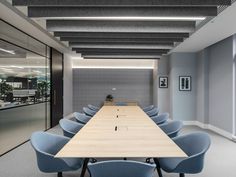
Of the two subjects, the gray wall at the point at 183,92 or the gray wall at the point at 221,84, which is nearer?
the gray wall at the point at 221,84

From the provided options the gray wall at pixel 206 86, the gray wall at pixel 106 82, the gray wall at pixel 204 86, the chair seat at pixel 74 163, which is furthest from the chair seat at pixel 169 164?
the gray wall at pixel 106 82

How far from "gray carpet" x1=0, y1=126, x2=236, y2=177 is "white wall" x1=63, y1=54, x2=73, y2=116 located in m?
4.37

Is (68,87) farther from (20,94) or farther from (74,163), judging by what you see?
(74,163)

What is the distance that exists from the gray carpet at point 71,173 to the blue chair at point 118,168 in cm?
217

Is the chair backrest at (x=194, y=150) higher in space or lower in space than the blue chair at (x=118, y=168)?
lower

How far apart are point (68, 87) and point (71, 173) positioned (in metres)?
6.92

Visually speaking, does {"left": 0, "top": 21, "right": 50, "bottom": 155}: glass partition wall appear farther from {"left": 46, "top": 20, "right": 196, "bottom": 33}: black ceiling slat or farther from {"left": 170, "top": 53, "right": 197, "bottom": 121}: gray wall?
{"left": 170, "top": 53, "right": 197, "bottom": 121}: gray wall

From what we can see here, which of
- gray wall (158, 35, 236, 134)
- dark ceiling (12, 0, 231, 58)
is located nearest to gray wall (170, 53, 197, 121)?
gray wall (158, 35, 236, 134)

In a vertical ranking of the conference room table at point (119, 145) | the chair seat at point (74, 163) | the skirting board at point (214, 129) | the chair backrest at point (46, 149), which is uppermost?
the conference room table at point (119, 145)

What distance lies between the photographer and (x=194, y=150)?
2861 mm

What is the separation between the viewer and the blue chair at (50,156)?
8.21 ft

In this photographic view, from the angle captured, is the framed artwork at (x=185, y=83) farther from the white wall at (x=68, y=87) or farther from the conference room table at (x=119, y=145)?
the conference room table at (x=119, y=145)

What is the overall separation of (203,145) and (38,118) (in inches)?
223

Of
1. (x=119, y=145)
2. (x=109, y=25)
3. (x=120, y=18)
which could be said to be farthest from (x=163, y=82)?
(x=119, y=145)
